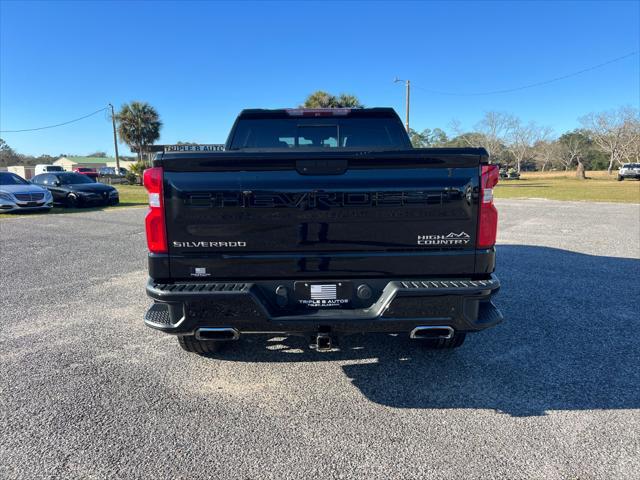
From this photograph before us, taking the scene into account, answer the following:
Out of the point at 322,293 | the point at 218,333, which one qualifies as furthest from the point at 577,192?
the point at 218,333

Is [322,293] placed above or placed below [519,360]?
above

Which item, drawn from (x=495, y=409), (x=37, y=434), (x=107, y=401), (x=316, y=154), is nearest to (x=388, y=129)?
(x=316, y=154)

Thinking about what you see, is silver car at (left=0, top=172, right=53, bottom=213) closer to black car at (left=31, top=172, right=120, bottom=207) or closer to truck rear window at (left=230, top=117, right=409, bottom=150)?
black car at (left=31, top=172, right=120, bottom=207)

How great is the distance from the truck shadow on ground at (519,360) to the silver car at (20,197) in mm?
14964

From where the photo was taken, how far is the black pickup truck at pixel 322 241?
250cm

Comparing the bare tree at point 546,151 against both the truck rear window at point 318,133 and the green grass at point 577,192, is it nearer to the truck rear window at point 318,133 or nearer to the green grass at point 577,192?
the green grass at point 577,192

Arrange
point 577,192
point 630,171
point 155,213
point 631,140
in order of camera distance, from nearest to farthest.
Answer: point 155,213
point 577,192
point 630,171
point 631,140

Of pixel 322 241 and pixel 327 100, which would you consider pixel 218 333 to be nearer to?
pixel 322 241

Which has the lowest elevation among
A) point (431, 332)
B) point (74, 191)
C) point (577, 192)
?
point (577, 192)

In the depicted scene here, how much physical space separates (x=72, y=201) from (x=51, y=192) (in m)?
1.02

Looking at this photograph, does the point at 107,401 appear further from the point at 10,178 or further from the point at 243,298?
the point at 10,178

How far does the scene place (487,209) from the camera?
101 inches

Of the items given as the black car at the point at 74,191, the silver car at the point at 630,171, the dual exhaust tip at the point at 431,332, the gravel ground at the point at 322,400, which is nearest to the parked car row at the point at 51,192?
the black car at the point at 74,191

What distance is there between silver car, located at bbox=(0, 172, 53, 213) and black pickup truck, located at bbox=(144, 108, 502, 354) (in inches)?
611
